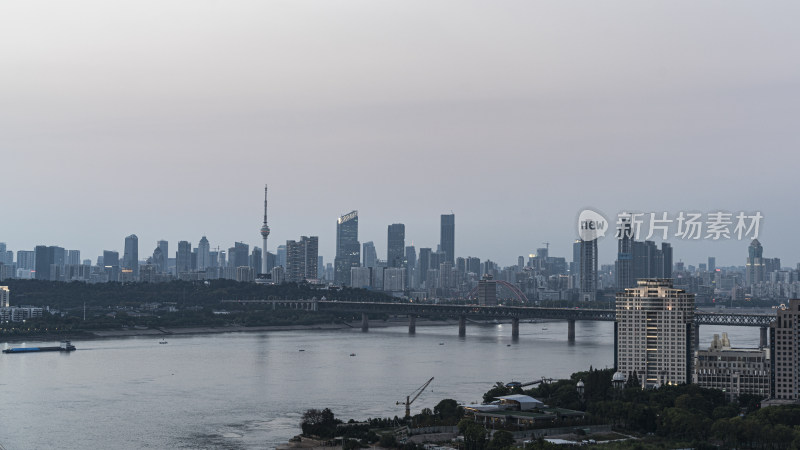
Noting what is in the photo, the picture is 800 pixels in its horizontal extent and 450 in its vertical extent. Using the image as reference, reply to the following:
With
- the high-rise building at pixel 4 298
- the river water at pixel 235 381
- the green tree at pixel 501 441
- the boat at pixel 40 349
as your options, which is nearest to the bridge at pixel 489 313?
the river water at pixel 235 381

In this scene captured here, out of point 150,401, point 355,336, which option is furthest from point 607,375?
point 355,336

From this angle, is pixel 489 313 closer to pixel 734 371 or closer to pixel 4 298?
pixel 4 298

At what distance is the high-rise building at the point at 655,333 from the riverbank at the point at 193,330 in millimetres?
44383

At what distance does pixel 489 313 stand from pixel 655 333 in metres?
44.6

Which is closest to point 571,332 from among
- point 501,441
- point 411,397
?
point 411,397

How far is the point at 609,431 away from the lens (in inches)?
1468

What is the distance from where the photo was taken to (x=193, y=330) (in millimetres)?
91375

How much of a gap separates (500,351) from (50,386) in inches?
1204

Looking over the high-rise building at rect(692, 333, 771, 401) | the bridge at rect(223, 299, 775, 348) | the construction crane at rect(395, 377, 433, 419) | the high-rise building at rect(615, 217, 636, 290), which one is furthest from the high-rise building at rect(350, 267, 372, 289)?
the high-rise building at rect(692, 333, 771, 401)

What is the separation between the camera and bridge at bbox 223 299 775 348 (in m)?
78.0

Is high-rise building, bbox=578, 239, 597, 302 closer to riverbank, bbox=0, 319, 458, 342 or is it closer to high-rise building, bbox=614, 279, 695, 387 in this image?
riverbank, bbox=0, 319, 458, 342

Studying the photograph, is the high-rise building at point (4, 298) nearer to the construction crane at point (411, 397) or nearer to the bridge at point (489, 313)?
the bridge at point (489, 313)

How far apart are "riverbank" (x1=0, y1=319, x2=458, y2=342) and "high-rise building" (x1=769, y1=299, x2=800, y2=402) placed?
52021 millimetres

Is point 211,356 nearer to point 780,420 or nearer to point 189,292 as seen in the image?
point 780,420
